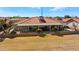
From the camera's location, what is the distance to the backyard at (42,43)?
4145 mm

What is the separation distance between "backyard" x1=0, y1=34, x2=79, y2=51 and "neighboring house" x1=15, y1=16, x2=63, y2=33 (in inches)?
4.4

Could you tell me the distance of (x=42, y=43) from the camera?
4152mm

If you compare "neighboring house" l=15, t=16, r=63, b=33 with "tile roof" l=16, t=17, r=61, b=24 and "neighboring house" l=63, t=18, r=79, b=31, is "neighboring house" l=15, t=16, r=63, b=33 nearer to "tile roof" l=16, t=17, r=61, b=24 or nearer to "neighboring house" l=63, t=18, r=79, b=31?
"tile roof" l=16, t=17, r=61, b=24

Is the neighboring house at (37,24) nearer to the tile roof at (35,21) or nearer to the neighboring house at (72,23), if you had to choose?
the tile roof at (35,21)

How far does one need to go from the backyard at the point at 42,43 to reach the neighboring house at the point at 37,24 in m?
0.11

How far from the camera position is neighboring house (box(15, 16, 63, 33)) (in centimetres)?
411

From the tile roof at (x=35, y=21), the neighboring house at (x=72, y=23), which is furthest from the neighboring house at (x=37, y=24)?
the neighboring house at (x=72, y=23)

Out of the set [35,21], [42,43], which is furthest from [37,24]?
[42,43]

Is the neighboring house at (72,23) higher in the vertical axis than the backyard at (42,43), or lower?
higher

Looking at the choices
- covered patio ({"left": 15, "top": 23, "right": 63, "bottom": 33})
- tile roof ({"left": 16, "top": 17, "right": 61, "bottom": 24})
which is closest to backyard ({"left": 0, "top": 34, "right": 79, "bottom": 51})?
covered patio ({"left": 15, "top": 23, "right": 63, "bottom": 33})
